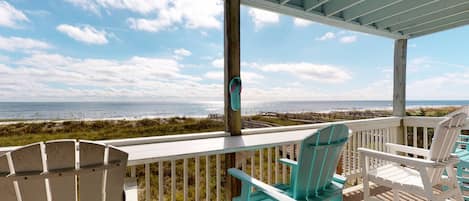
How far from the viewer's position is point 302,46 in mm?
7285

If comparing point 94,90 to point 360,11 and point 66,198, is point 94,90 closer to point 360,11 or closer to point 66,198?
point 66,198

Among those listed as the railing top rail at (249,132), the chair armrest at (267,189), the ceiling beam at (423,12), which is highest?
the ceiling beam at (423,12)

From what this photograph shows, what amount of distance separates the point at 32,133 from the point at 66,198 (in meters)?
2.10

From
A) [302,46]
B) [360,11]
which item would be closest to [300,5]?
[360,11]

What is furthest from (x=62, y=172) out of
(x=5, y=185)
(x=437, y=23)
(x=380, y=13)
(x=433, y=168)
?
(x=437, y=23)

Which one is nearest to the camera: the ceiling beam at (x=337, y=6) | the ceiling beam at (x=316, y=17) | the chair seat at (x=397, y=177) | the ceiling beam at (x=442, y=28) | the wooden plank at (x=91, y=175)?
the wooden plank at (x=91, y=175)

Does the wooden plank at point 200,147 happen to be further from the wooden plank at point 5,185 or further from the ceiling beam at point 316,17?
the ceiling beam at point 316,17

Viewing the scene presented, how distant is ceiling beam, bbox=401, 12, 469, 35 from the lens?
10.3ft

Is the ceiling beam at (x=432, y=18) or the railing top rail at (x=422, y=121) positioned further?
the railing top rail at (x=422, y=121)

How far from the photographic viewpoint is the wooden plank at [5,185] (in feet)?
2.85

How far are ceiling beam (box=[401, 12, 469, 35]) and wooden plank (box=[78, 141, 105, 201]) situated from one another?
4491mm

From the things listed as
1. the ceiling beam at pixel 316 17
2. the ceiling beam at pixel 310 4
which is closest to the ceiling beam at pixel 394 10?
the ceiling beam at pixel 316 17

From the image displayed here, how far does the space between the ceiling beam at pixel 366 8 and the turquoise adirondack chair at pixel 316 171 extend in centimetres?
215

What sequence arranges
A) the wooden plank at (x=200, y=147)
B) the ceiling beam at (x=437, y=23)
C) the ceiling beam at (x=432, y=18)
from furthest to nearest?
the ceiling beam at (x=437, y=23) < the ceiling beam at (x=432, y=18) < the wooden plank at (x=200, y=147)
